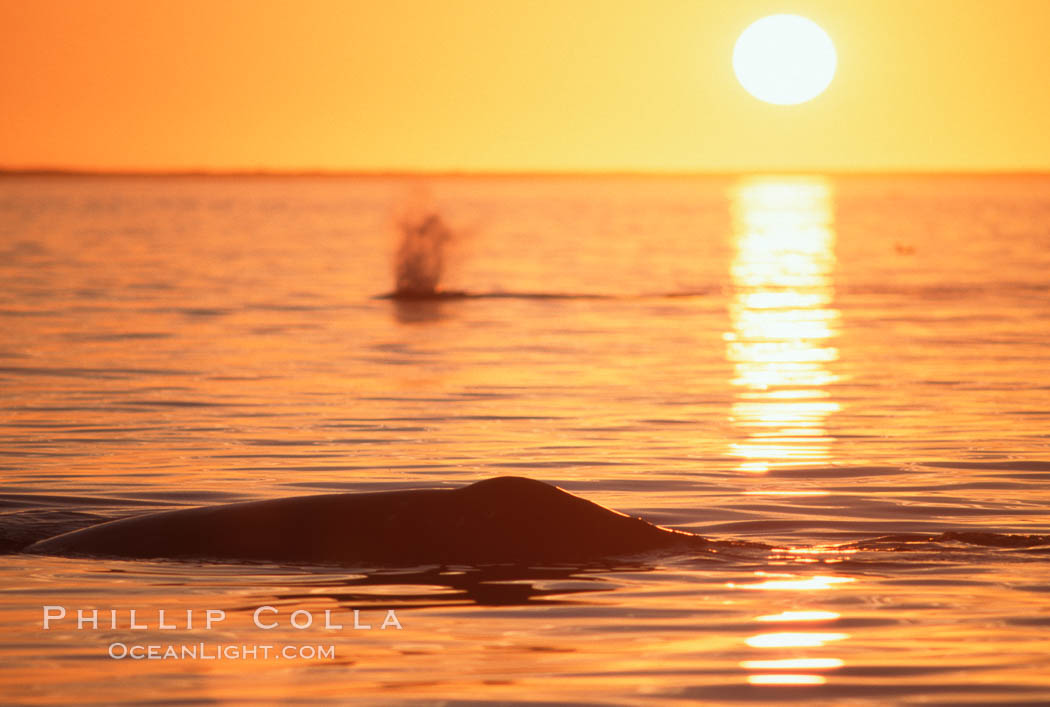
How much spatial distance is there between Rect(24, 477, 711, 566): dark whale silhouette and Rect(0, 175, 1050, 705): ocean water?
230 millimetres

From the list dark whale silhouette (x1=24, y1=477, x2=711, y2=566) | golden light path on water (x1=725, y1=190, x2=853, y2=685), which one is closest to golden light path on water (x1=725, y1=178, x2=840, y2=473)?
golden light path on water (x1=725, y1=190, x2=853, y2=685)

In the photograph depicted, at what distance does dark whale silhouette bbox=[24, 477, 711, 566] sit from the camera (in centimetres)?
1160

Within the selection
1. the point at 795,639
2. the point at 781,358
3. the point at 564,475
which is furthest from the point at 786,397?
the point at 795,639

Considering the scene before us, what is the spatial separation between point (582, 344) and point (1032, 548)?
1918 cm

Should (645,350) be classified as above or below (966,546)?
above

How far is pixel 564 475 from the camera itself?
1642 cm

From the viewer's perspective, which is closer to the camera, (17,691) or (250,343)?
(17,691)

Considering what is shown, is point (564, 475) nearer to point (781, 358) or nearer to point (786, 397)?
point (786, 397)

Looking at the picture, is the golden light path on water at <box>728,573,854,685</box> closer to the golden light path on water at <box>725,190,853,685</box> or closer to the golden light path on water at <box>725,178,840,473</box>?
the golden light path on water at <box>725,190,853,685</box>

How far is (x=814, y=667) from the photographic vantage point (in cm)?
932

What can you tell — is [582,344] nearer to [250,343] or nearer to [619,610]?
[250,343]

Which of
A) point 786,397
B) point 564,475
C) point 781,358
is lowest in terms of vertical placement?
point 564,475

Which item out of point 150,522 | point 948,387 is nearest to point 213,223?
point 948,387

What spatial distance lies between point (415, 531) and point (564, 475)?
4.90 m
